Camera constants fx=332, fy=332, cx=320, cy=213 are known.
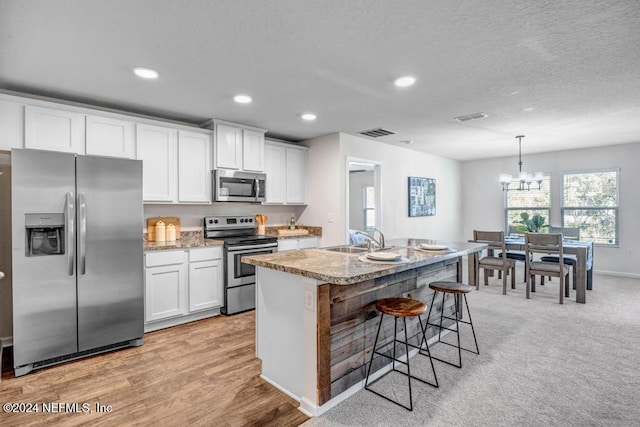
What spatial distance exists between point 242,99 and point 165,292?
2190 millimetres

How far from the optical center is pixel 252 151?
454 cm

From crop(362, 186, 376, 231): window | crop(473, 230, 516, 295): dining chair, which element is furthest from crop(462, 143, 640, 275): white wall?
crop(473, 230, 516, 295): dining chair

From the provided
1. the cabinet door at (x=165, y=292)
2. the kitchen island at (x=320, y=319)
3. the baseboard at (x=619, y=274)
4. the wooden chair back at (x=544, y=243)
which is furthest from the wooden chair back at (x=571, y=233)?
the cabinet door at (x=165, y=292)

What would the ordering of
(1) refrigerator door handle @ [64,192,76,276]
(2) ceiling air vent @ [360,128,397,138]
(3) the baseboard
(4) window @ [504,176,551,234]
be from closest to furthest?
(1) refrigerator door handle @ [64,192,76,276] → (2) ceiling air vent @ [360,128,397,138] → (3) the baseboard → (4) window @ [504,176,551,234]

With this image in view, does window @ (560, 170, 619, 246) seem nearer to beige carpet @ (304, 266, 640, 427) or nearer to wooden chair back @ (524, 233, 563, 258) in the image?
wooden chair back @ (524, 233, 563, 258)

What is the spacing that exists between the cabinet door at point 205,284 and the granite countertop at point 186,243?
0.21 m

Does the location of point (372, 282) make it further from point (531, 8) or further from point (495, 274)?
point (495, 274)

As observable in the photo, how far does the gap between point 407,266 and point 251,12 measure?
1855 mm

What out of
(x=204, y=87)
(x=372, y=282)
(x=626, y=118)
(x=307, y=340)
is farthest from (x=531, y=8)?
(x=626, y=118)

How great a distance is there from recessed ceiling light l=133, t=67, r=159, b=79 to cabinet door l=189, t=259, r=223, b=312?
77.5 inches

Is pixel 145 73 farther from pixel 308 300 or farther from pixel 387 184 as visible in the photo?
pixel 387 184

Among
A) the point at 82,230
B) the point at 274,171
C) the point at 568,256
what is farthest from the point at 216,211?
the point at 568,256

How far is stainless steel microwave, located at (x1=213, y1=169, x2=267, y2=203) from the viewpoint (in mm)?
4184

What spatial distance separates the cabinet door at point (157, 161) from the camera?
12.0 ft
